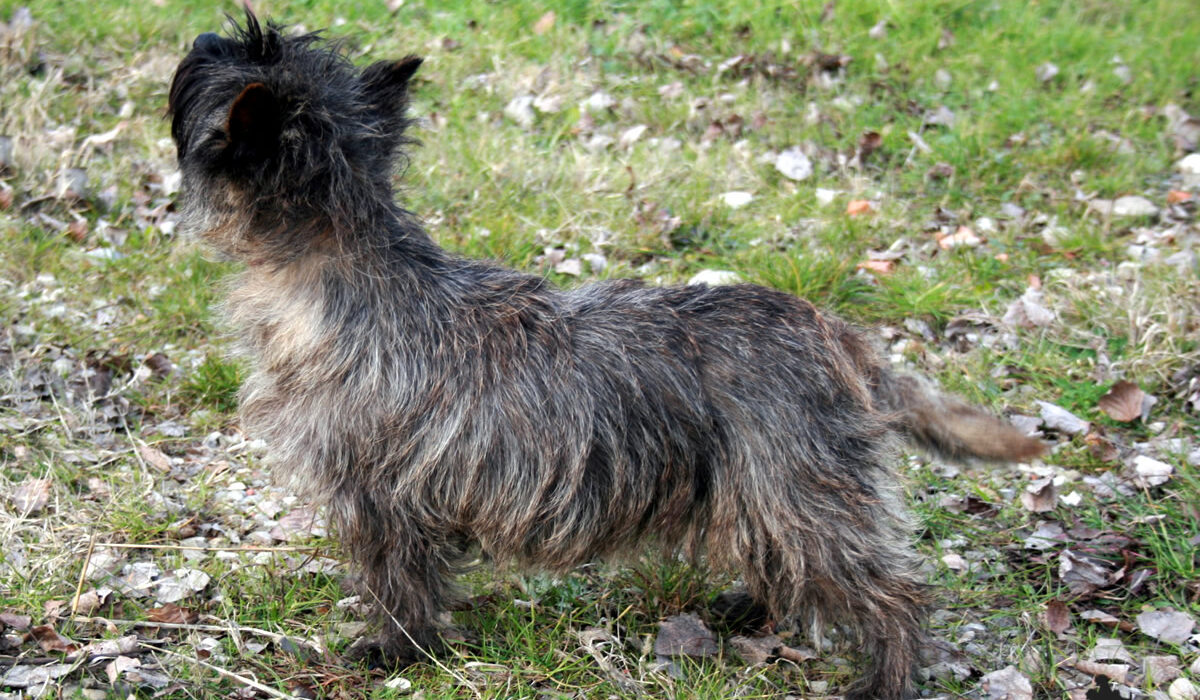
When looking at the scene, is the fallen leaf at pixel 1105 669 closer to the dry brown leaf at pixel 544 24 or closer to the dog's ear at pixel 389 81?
the dog's ear at pixel 389 81

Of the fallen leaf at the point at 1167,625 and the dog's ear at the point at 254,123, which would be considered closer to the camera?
the dog's ear at the point at 254,123

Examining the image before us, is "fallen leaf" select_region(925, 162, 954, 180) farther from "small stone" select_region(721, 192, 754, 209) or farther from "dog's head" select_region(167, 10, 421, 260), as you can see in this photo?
"dog's head" select_region(167, 10, 421, 260)

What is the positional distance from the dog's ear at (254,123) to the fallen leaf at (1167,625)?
303cm

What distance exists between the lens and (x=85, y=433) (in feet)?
13.7

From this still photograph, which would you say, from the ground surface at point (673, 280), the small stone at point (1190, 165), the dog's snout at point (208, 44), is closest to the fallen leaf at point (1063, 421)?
the ground surface at point (673, 280)

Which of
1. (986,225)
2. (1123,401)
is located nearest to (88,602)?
(1123,401)

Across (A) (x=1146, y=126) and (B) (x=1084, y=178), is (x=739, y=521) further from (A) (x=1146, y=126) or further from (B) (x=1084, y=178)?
(A) (x=1146, y=126)

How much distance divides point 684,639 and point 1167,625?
1551 mm

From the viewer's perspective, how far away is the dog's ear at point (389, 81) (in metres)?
3.05

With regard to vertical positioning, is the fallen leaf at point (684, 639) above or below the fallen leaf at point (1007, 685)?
above

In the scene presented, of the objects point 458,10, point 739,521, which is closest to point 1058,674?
point 739,521

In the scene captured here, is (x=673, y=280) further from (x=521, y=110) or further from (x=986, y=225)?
(x=521, y=110)

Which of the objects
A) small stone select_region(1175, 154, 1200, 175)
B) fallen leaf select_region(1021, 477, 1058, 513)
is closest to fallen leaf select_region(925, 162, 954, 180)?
small stone select_region(1175, 154, 1200, 175)

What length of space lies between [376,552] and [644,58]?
15.4 feet
